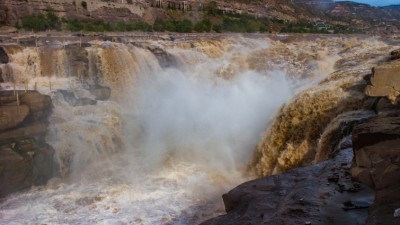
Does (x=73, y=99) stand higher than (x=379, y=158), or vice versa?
(x=379, y=158)

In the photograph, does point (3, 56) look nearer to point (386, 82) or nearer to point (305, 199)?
point (386, 82)

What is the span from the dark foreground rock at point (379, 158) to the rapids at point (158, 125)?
3.76 metres

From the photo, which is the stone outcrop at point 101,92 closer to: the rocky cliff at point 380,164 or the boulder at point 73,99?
the boulder at point 73,99

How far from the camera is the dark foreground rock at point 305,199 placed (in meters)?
4.47

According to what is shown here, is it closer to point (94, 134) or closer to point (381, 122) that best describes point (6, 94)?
point (94, 134)

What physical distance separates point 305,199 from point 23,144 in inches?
304

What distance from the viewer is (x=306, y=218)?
14.5 ft

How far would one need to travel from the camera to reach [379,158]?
4809mm

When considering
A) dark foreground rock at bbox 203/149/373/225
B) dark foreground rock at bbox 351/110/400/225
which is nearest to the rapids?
dark foreground rock at bbox 203/149/373/225

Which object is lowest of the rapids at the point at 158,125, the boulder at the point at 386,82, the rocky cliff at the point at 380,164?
the rapids at the point at 158,125

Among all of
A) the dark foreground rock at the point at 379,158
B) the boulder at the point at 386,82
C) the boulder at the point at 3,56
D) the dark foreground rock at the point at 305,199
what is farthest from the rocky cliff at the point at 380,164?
the boulder at the point at 3,56

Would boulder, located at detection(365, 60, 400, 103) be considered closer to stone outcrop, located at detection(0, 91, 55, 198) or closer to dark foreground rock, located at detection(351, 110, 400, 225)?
dark foreground rock, located at detection(351, 110, 400, 225)

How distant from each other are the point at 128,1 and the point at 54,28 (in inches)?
553

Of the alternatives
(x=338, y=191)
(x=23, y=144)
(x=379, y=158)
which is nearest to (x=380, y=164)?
(x=379, y=158)
